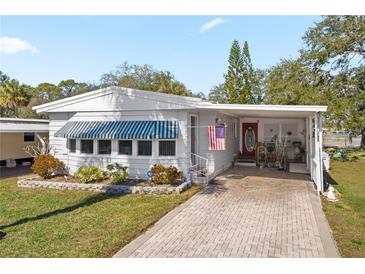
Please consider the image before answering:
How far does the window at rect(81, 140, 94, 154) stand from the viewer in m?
13.9

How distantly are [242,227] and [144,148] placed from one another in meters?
6.58

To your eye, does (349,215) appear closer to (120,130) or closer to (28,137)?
(120,130)

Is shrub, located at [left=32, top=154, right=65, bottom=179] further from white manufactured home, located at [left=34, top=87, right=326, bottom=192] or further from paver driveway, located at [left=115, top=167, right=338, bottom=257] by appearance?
paver driveway, located at [left=115, top=167, right=338, bottom=257]

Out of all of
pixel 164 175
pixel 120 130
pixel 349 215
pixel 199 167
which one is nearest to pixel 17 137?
pixel 120 130

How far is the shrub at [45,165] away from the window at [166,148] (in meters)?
4.92

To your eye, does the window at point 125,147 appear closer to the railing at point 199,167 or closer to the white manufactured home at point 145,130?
the white manufactured home at point 145,130

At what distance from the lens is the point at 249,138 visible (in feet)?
67.3

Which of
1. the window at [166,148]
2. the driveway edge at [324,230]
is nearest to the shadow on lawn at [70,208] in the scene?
the window at [166,148]

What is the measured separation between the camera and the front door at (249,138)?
20.4m

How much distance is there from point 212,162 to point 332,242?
804 cm

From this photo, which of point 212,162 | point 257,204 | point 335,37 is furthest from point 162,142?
point 335,37

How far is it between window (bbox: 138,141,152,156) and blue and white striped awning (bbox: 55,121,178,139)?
706 millimetres

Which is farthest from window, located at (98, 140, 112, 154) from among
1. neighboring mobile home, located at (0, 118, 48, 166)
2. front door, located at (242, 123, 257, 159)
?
front door, located at (242, 123, 257, 159)
